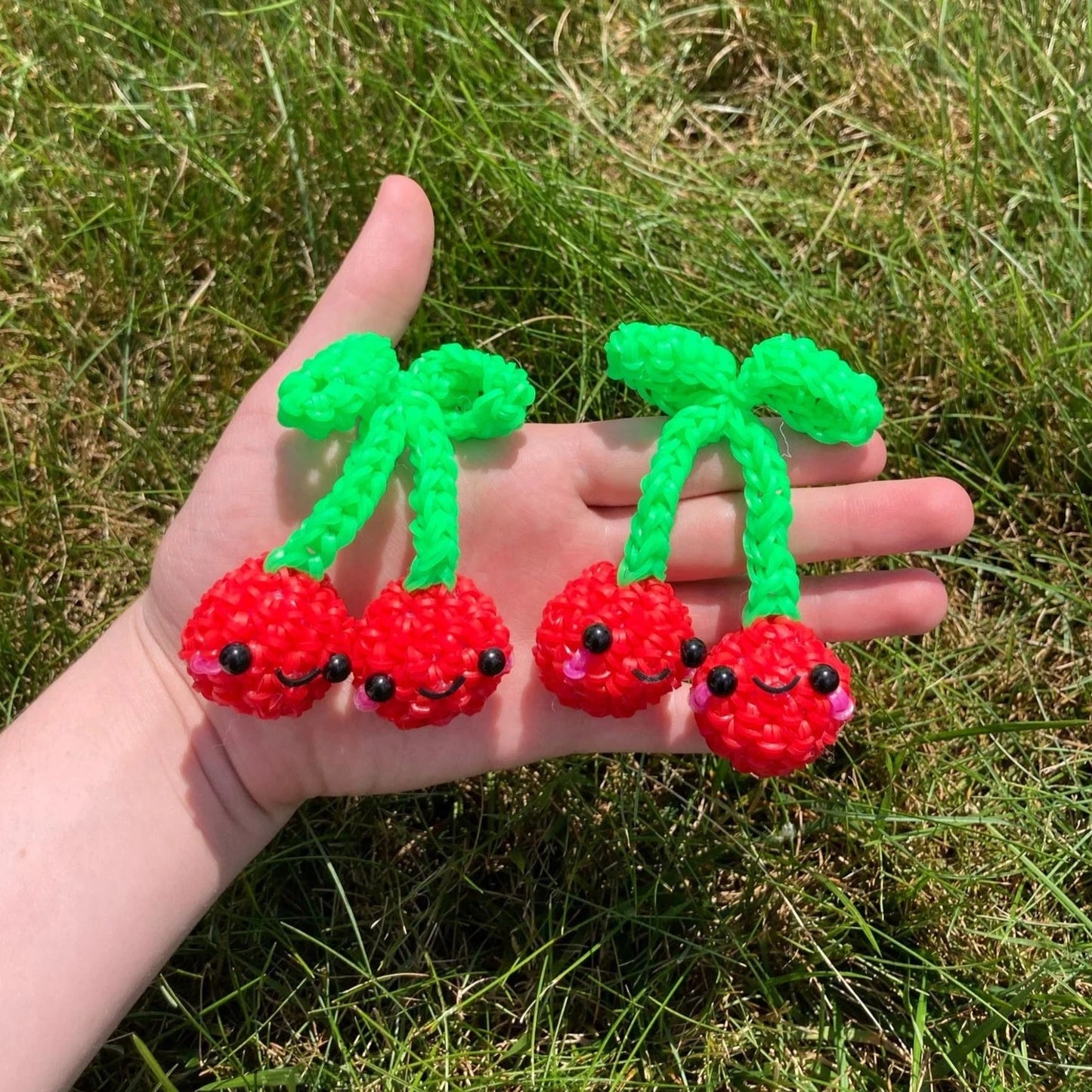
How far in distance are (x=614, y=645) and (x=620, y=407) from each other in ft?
2.54

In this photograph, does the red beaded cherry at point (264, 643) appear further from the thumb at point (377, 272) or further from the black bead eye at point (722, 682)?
the black bead eye at point (722, 682)

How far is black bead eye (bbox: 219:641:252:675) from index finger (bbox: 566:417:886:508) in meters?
0.63

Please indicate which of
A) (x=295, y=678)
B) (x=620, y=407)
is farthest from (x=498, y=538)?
(x=620, y=407)

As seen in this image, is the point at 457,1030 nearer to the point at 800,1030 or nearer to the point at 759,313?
the point at 800,1030

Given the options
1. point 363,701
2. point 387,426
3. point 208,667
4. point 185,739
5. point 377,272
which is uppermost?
point 377,272

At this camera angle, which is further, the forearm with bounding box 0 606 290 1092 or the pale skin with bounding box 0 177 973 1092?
the pale skin with bounding box 0 177 973 1092

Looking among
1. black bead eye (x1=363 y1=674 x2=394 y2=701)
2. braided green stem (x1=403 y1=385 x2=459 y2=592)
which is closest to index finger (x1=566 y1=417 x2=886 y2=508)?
braided green stem (x1=403 y1=385 x2=459 y2=592)

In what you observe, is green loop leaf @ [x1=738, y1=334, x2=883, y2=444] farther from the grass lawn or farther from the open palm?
the grass lawn

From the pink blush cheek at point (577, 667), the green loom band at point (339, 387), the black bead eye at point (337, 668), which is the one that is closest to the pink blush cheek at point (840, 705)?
the pink blush cheek at point (577, 667)

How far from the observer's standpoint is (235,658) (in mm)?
1562

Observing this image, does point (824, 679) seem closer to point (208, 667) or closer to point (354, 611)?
point (354, 611)

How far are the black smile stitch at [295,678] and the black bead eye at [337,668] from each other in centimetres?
2

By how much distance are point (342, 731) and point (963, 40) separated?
205 cm

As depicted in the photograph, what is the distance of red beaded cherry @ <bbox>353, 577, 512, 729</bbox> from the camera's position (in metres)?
1.62
